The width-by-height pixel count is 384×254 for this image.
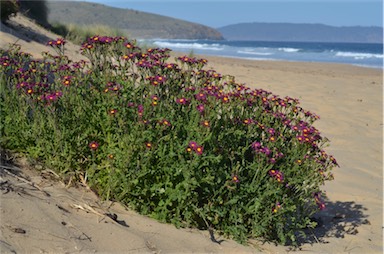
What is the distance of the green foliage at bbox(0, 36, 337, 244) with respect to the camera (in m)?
3.40

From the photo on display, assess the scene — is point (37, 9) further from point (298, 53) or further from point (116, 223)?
point (298, 53)

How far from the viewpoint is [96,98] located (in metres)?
3.91

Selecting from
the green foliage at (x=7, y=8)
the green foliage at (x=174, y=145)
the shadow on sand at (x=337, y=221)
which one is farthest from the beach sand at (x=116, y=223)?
the green foliage at (x=7, y=8)

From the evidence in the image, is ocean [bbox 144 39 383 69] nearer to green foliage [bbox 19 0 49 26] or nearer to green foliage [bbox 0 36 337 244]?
green foliage [bbox 19 0 49 26]

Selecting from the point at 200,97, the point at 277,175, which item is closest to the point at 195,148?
the point at 200,97

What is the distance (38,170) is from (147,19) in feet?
457

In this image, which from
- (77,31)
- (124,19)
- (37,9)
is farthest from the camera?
(124,19)

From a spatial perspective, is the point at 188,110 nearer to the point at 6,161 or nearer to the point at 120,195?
the point at 120,195

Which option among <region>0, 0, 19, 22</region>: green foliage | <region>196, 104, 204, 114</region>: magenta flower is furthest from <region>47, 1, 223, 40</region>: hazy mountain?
<region>196, 104, 204, 114</region>: magenta flower

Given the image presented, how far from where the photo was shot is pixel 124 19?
12988 cm

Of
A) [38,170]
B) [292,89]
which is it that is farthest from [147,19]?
[38,170]

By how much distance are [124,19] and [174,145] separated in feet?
429

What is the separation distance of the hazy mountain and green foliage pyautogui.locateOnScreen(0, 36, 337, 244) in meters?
107

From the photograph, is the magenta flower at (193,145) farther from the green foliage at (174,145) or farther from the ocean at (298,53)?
the ocean at (298,53)
